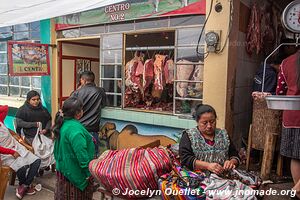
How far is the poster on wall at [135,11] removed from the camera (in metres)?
4.51

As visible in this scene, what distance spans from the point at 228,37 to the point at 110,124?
289 cm

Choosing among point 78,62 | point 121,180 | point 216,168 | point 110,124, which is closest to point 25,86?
point 78,62

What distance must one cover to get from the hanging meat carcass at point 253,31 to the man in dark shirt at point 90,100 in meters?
2.70

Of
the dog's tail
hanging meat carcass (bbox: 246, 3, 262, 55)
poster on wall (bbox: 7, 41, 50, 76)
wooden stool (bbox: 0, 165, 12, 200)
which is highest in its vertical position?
hanging meat carcass (bbox: 246, 3, 262, 55)

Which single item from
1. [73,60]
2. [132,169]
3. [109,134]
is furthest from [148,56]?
[132,169]

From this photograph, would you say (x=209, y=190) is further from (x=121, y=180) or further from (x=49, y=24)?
(x=49, y=24)

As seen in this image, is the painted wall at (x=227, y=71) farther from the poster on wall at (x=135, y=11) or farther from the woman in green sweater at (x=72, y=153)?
the woman in green sweater at (x=72, y=153)

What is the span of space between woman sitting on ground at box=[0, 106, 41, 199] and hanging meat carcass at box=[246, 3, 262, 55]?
153 inches

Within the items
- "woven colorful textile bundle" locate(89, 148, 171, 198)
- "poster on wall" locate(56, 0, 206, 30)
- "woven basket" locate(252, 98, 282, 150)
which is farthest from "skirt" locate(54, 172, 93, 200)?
"poster on wall" locate(56, 0, 206, 30)

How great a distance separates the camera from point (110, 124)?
18.8 feet

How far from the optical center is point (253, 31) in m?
4.58

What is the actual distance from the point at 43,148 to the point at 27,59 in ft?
5.90

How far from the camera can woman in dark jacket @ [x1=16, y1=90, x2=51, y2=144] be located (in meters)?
4.98

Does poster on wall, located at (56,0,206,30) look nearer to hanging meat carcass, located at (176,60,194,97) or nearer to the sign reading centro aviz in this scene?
the sign reading centro aviz
